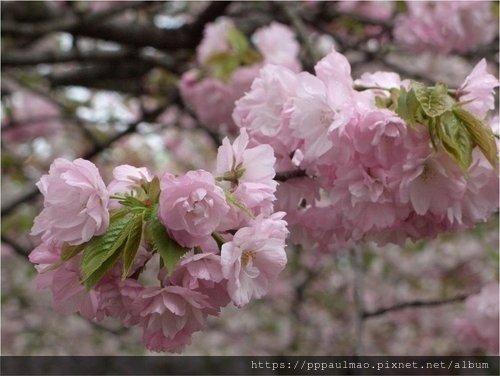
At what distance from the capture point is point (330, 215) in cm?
110

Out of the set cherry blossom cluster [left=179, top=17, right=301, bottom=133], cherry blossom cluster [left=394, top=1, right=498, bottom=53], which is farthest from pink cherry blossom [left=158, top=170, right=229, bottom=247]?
cherry blossom cluster [left=394, top=1, right=498, bottom=53]

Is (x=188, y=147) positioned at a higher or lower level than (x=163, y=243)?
lower

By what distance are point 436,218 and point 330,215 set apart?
16 cm

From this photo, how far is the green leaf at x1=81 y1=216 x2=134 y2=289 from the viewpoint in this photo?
0.80 metres

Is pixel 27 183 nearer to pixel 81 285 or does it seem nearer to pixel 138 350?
pixel 138 350

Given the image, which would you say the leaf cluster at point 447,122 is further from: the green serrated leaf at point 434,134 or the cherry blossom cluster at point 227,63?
the cherry blossom cluster at point 227,63

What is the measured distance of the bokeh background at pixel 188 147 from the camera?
2.46 meters

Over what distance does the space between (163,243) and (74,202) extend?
0.40 feet

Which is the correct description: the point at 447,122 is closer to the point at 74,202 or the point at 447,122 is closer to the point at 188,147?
the point at 74,202

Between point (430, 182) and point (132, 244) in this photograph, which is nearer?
point (132, 244)

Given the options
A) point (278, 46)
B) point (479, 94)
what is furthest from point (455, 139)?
point (278, 46)

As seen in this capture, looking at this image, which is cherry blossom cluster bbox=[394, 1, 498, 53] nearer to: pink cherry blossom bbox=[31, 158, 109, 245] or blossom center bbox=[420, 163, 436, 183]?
blossom center bbox=[420, 163, 436, 183]

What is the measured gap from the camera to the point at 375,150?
1.00m

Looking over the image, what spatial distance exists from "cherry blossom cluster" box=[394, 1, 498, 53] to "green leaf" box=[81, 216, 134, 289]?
1.54m
